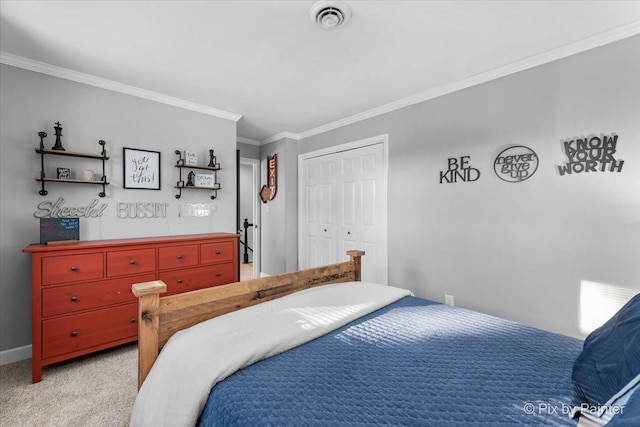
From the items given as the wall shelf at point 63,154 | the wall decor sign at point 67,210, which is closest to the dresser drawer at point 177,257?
the wall decor sign at point 67,210

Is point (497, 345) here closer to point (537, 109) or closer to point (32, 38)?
point (537, 109)

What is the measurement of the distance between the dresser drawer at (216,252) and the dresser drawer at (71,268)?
2.69 feet

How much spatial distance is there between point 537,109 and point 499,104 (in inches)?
11.9

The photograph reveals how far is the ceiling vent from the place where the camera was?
1.75m

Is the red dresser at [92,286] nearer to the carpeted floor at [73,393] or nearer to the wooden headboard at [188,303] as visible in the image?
the carpeted floor at [73,393]

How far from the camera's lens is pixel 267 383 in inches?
37.9

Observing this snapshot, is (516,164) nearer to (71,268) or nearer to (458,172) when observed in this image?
(458,172)

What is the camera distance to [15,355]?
2340mm

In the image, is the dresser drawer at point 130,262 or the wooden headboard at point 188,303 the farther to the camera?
the dresser drawer at point 130,262

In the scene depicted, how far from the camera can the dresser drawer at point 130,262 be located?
7.69ft

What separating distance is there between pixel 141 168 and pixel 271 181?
2046mm

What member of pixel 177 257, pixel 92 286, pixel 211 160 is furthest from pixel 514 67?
pixel 92 286

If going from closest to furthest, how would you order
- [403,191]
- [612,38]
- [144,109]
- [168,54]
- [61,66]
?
[612,38], [168,54], [61,66], [144,109], [403,191]

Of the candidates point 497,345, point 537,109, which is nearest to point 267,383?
point 497,345
